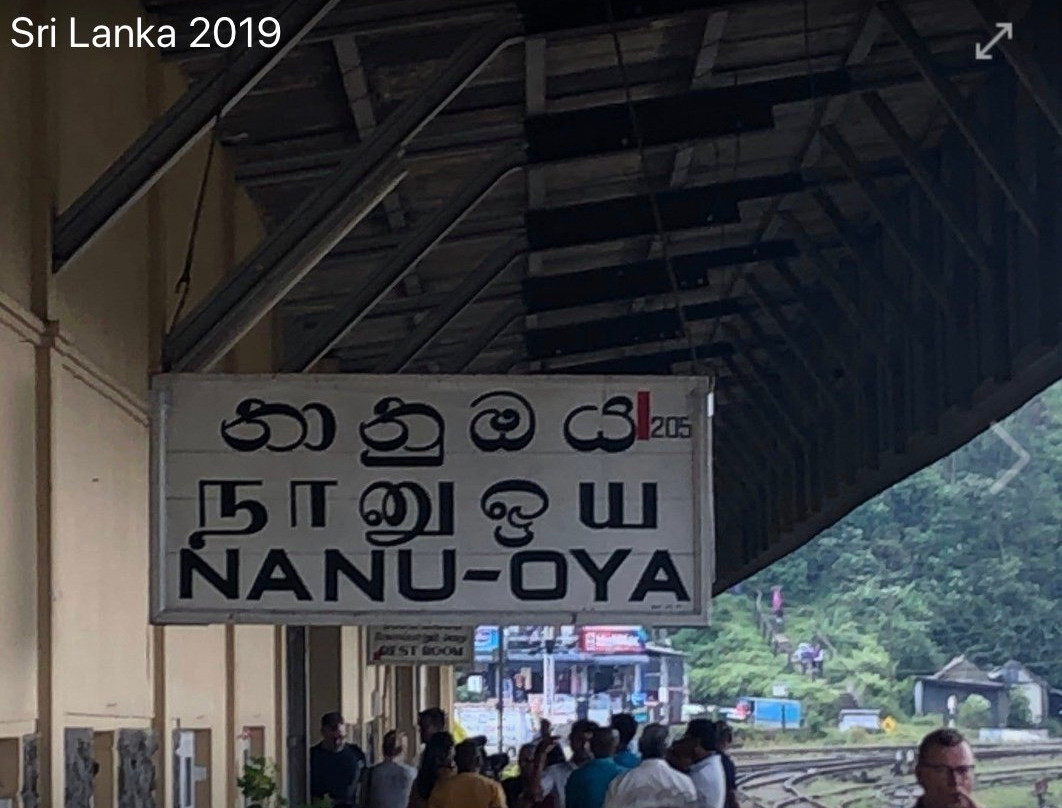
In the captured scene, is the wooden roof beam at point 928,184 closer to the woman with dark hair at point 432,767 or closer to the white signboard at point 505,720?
the woman with dark hair at point 432,767

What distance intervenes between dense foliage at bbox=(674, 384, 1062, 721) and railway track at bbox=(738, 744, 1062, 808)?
5.47ft

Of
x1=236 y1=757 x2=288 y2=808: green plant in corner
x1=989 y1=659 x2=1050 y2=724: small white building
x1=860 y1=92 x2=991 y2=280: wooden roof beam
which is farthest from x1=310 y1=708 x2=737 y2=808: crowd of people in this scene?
x1=989 y1=659 x2=1050 y2=724: small white building

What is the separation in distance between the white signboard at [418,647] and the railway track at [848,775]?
36.8 ft

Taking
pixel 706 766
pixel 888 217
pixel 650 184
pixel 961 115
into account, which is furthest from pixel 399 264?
pixel 888 217

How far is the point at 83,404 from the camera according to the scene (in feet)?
28.0

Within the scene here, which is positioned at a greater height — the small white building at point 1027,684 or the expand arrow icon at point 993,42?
the expand arrow icon at point 993,42

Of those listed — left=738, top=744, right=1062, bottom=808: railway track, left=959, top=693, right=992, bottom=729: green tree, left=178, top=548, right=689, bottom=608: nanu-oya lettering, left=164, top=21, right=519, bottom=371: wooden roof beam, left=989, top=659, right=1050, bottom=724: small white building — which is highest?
left=164, top=21, right=519, bottom=371: wooden roof beam

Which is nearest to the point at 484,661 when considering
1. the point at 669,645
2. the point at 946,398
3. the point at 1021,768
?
the point at 669,645

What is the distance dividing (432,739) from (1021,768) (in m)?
25.8

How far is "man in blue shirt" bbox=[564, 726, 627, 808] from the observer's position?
43.1ft

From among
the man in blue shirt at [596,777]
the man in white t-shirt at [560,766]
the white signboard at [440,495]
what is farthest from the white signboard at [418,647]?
the white signboard at [440,495]

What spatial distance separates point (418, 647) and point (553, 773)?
22.3 feet

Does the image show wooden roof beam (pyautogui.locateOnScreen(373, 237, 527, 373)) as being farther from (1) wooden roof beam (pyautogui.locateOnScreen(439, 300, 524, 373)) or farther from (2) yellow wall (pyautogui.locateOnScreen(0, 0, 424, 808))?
(1) wooden roof beam (pyautogui.locateOnScreen(439, 300, 524, 373))

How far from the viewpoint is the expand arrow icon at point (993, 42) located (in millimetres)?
10719
